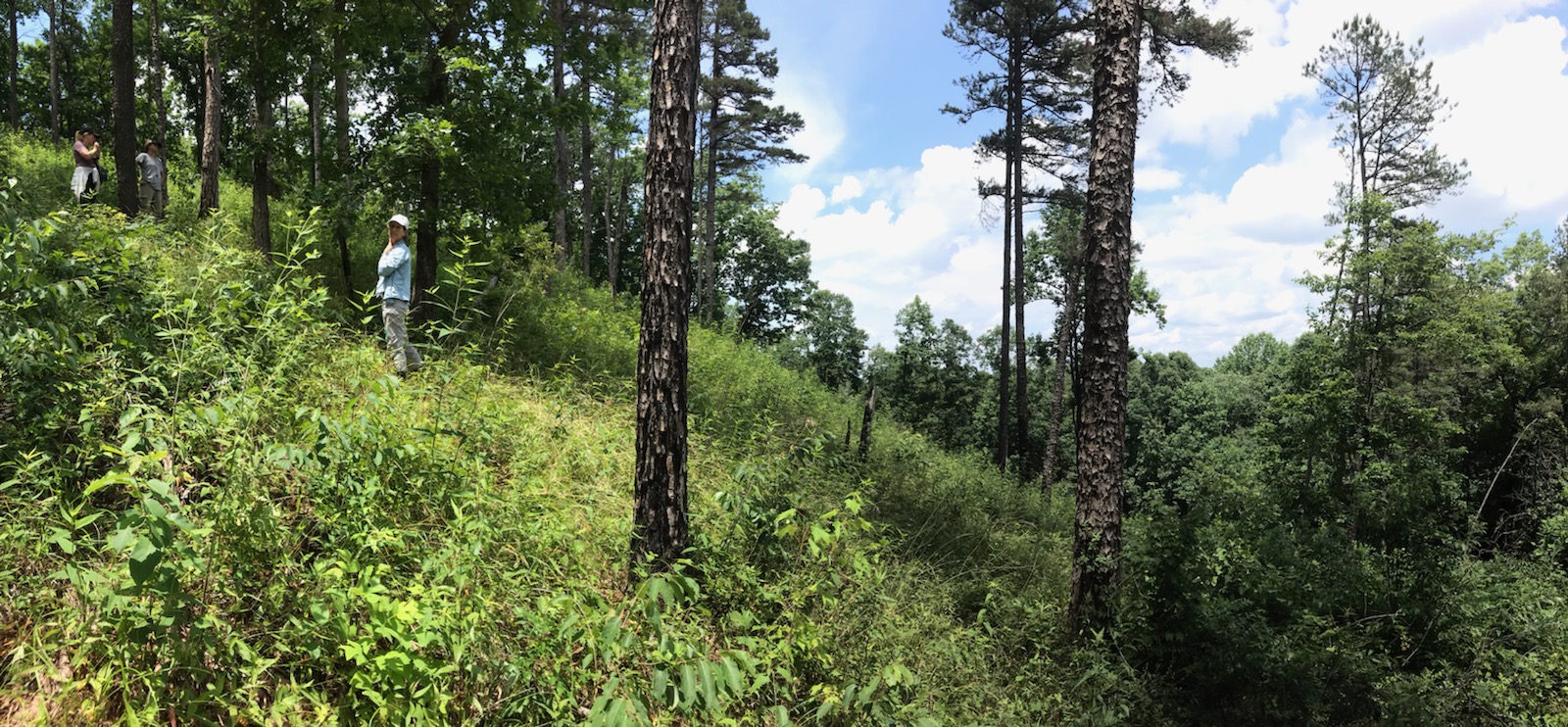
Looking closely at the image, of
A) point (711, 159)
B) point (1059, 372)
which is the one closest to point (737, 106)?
point (711, 159)

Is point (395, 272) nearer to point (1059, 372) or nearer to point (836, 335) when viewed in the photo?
point (1059, 372)

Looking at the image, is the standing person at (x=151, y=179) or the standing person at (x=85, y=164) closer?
the standing person at (x=85, y=164)

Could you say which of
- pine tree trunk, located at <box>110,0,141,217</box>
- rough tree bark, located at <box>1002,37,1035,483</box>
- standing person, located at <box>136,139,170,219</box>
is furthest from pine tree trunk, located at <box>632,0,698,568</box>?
rough tree bark, located at <box>1002,37,1035,483</box>

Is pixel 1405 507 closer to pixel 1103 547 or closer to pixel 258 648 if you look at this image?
pixel 1103 547

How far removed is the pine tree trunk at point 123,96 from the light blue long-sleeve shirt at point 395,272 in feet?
16.8

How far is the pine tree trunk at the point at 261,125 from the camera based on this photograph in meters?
8.48

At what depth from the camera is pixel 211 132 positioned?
32.0ft

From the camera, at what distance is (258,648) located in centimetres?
259

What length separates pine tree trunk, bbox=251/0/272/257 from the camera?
8.48m

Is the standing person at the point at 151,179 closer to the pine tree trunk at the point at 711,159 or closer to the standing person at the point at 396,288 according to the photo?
the standing person at the point at 396,288

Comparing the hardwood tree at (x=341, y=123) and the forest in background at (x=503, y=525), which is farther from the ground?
the hardwood tree at (x=341, y=123)

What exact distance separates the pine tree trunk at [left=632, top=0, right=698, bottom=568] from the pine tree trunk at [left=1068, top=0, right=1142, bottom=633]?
3.19 meters

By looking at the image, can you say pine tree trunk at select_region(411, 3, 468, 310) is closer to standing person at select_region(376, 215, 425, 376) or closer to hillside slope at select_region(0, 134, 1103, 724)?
standing person at select_region(376, 215, 425, 376)

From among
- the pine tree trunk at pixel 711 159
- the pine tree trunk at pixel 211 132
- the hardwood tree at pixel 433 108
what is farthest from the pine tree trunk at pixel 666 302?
the pine tree trunk at pixel 711 159
